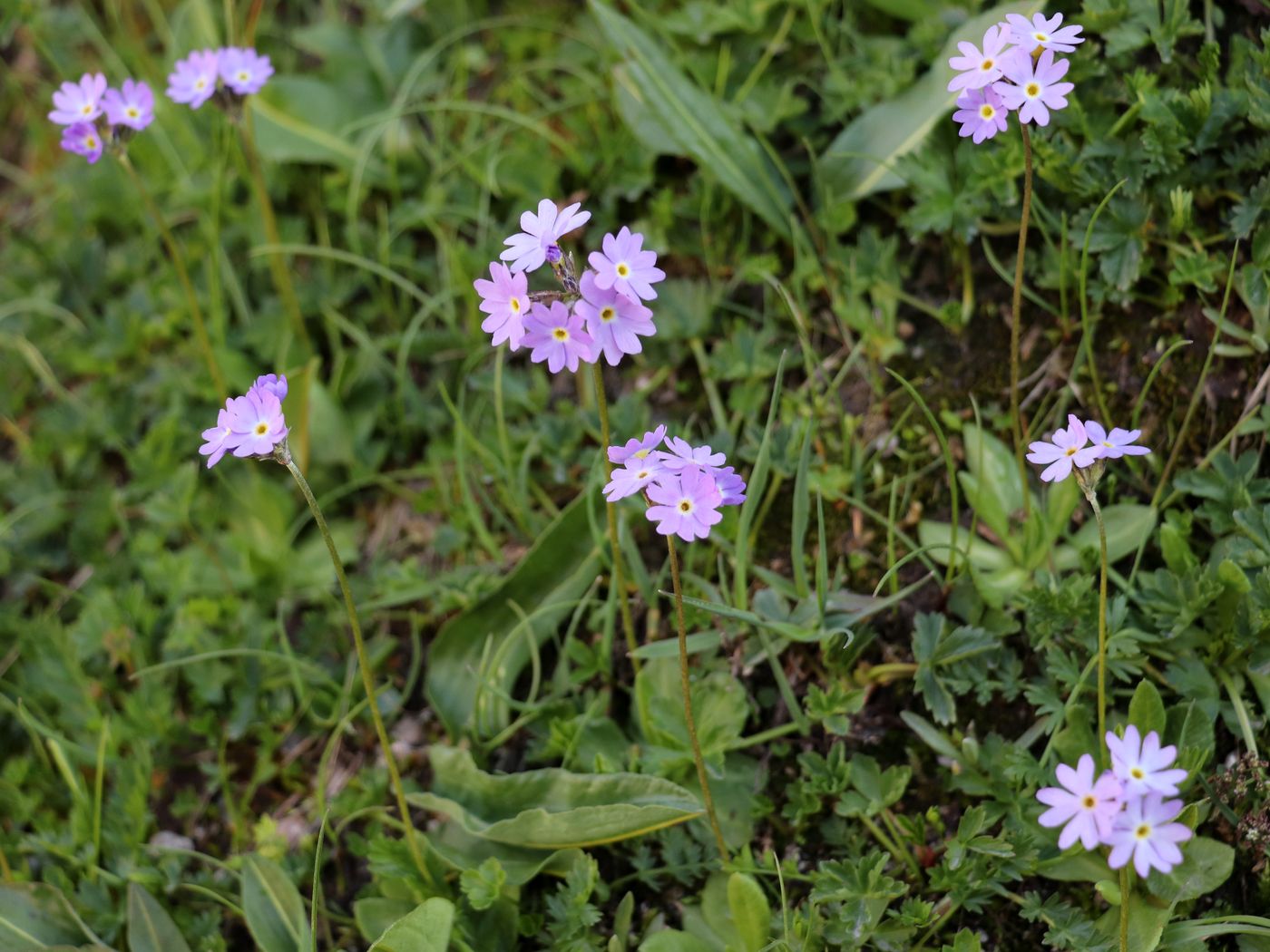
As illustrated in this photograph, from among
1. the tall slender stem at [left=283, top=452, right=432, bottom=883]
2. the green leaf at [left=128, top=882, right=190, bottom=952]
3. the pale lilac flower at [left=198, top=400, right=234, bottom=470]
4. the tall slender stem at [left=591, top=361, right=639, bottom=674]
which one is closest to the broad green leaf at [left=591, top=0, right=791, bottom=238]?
the tall slender stem at [left=591, top=361, right=639, bottom=674]

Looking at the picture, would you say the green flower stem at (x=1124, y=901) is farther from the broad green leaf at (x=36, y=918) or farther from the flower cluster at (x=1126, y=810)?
the broad green leaf at (x=36, y=918)

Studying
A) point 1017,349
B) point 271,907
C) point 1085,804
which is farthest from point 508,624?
point 1085,804

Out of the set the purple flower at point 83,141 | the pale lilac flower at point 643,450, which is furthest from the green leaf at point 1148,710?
the purple flower at point 83,141

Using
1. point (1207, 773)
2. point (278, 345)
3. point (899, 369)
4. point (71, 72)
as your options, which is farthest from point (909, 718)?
point (71, 72)

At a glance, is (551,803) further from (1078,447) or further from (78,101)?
(78,101)

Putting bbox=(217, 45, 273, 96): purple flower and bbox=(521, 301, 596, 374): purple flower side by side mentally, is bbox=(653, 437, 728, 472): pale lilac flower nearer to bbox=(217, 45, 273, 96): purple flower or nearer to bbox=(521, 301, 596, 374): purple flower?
bbox=(521, 301, 596, 374): purple flower
